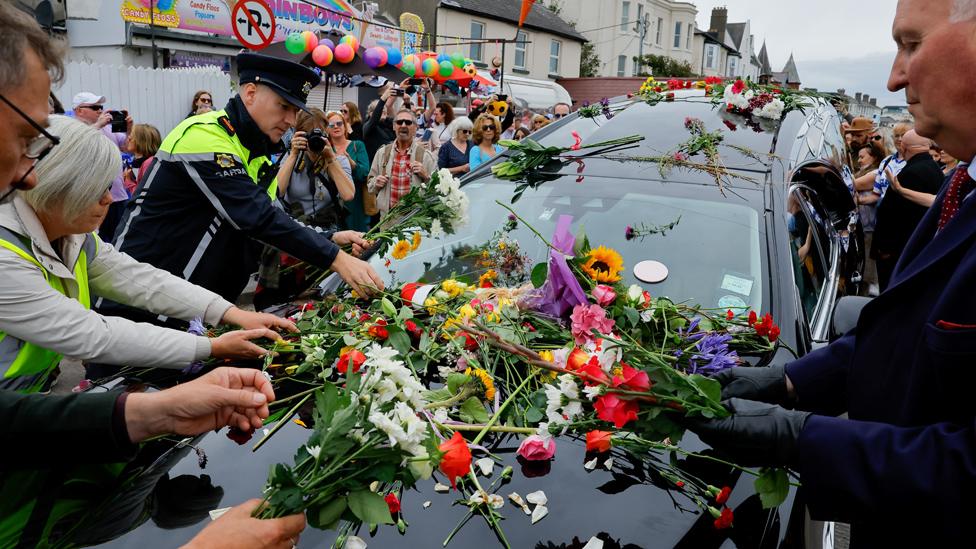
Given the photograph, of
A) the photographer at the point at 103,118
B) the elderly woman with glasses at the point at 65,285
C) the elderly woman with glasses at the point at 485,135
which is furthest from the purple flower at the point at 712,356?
the photographer at the point at 103,118

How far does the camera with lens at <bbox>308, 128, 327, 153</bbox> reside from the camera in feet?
19.6

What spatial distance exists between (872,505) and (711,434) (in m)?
0.35

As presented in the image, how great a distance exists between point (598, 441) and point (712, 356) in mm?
A: 583

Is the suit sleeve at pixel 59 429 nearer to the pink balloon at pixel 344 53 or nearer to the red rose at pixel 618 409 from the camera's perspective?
the red rose at pixel 618 409

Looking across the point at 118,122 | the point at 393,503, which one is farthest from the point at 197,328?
the point at 118,122

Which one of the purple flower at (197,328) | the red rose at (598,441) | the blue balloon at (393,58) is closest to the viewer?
the red rose at (598,441)

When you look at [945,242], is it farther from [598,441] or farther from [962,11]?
[598,441]

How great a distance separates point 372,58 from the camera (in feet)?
36.4

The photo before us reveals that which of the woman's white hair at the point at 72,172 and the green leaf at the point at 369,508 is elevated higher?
the woman's white hair at the point at 72,172

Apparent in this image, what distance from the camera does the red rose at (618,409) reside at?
1.74 meters

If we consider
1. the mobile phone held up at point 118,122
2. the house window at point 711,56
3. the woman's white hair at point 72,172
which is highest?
the house window at point 711,56

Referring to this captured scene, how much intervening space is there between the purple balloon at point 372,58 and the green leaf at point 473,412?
9867 millimetres

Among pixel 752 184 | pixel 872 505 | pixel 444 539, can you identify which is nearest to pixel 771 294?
pixel 752 184

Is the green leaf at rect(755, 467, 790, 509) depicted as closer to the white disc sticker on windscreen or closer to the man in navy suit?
the man in navy suit
